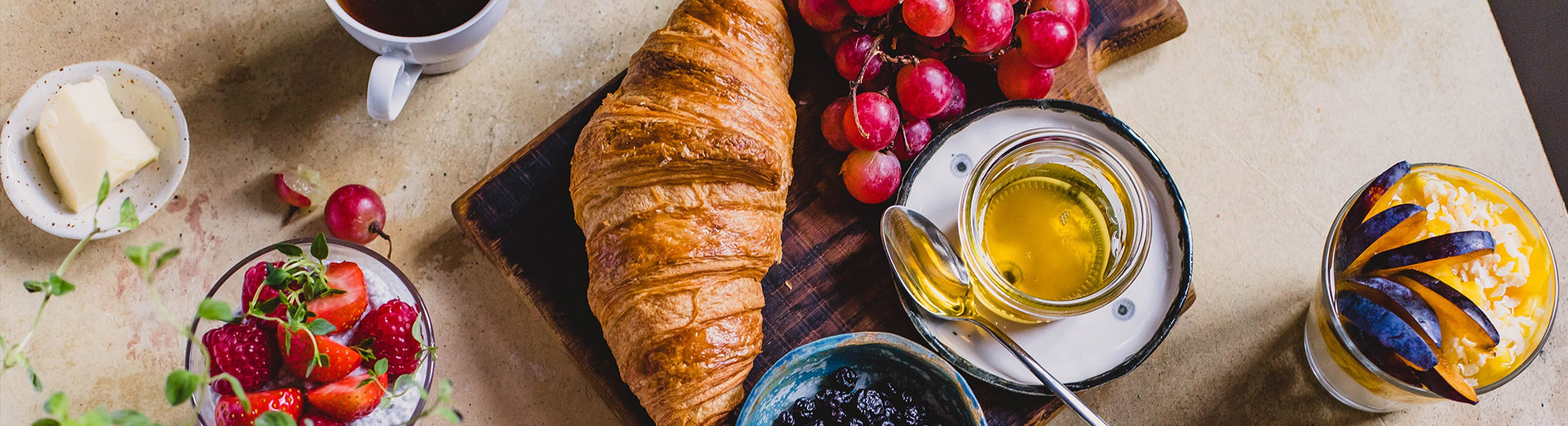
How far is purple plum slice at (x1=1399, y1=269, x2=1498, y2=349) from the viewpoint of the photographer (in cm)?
148

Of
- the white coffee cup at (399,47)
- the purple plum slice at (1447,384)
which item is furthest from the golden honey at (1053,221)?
the white coffee cup at (399,47)

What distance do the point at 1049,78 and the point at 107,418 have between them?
1.40m

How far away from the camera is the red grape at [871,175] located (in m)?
1.62

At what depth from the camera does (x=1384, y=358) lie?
154 centimetres

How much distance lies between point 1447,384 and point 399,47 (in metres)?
1.76

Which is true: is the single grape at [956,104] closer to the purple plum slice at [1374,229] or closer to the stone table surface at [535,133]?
the stone table surface at [535,133]

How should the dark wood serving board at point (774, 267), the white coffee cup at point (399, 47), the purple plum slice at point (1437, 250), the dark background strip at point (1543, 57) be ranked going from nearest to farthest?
the purple plum slice at point (1437, 250) < the white coffee cup at point (399, 47) < the dark wood serving board at point (774, 267) < the dark background strip at point (1543, 57)

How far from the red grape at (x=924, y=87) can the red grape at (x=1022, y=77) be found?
10 cm

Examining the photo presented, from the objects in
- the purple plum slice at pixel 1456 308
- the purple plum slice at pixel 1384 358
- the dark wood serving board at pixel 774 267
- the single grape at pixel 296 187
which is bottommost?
the purple plum slice at pixel 1384 358

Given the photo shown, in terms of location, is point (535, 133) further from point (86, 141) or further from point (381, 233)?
point (86, 141)

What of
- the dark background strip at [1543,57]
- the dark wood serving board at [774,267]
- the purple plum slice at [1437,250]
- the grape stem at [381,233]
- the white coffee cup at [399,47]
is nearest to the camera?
the purple plum slice at [1437,250]

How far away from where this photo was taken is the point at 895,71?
5.58 feet

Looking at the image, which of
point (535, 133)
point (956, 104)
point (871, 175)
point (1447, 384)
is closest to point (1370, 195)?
point (1447, 384)

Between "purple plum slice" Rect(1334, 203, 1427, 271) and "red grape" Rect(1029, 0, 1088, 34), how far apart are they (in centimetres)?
56
